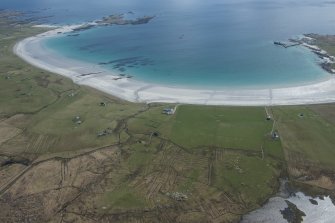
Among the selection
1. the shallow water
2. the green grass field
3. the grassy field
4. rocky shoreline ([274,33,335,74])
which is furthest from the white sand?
the shallow water

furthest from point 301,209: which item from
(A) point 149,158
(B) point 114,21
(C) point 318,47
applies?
(B) point 114,21

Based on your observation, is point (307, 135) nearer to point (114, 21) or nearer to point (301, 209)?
point (301, 209)

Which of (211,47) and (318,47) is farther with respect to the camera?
(211,47)

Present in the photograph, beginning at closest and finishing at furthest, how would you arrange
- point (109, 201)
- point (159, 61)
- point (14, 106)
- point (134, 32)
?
1. point (109, 201)
2. point (14, 106)
3. point (159, 61)
4. point (134, 32)

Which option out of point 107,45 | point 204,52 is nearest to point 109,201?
point 204,52

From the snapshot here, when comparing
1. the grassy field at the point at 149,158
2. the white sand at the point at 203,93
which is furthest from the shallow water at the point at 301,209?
the white sand at the point at 203,93

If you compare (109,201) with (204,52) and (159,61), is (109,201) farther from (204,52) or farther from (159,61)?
(204,52)

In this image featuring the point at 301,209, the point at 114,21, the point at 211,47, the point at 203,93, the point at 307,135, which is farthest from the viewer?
the point at 114,21
